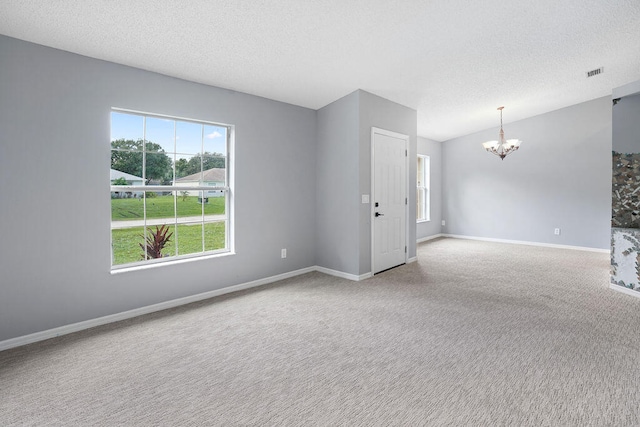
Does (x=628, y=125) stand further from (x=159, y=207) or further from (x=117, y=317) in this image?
(x=117, y=317)

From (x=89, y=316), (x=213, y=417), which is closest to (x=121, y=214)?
(x=89, y=316)

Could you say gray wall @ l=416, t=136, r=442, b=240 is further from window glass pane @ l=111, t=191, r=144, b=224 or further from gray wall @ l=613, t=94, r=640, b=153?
window glass pane @ l=111, t=191, r=144, b=224

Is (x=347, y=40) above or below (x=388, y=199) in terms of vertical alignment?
above

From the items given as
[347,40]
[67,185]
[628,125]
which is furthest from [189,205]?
[628,125]

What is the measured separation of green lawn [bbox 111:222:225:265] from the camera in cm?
358

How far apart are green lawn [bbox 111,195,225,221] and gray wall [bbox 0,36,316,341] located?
21 centimetres

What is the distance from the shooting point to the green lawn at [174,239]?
3578 millimetres

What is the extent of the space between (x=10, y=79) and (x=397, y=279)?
175 inches

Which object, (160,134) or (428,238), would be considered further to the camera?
(428,238)

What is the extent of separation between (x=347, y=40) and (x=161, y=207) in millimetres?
2592

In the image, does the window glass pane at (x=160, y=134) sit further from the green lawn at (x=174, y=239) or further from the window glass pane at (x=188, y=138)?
the green lawn at (x=174, y=239)

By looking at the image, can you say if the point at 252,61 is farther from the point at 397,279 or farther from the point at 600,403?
the point at 600,403

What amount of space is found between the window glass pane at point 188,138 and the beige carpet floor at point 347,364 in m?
1.75

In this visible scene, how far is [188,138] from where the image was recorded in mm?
3533
